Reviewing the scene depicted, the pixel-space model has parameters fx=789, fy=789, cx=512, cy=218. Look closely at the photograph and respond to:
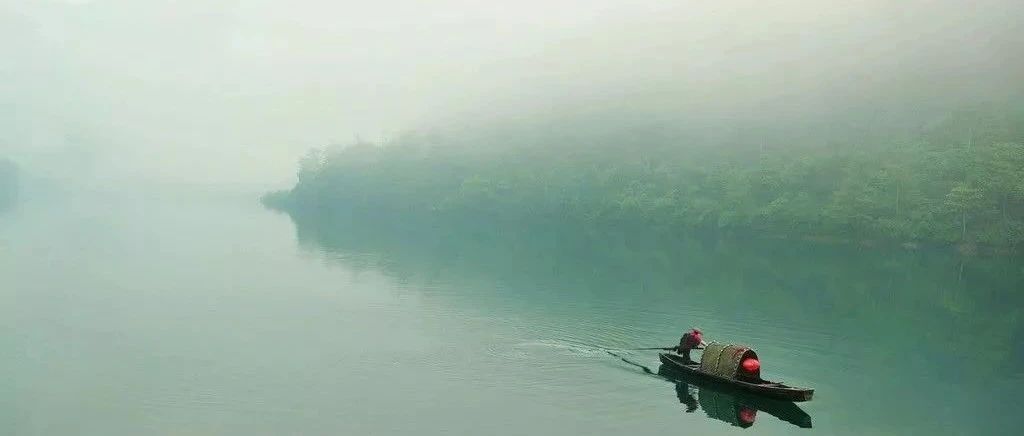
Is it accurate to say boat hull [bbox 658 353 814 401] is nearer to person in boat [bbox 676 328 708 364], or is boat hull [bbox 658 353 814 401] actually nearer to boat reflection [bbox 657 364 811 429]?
boat reflection [bbox 657 364 811 429]

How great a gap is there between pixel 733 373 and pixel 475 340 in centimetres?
1171

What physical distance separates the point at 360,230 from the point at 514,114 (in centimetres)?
8586

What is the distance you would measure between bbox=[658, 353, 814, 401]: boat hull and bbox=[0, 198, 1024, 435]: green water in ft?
2.32

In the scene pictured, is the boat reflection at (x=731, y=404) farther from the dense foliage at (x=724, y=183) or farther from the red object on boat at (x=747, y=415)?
the dense foliage at (x=724, y=183)

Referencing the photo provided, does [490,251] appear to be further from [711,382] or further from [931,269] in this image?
[711,382]

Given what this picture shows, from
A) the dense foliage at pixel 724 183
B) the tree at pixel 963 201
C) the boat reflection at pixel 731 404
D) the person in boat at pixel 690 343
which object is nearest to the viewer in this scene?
the boat reflection at pixel 731 404

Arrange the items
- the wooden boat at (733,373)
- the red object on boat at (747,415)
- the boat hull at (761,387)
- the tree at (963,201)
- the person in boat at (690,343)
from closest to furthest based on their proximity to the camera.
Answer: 1. the boat hull at (761,387)
2. the wooden boat at (733,373)
3. the red object on boat at (747,415)
4. the person in boat at (690,343)
5. the tree at (963,201)

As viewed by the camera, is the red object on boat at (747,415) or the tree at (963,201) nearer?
the red object on boat at (747,415)

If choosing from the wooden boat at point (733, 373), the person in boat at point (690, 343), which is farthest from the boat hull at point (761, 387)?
the person in boat at point (690, 343)

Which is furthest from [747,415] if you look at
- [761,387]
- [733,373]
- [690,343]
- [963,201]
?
[963,201]

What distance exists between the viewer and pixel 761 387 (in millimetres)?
23438

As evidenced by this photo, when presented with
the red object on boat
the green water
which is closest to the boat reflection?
the red object on boat

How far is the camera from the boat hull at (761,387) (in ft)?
74.8

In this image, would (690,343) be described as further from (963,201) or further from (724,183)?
(724,183)
